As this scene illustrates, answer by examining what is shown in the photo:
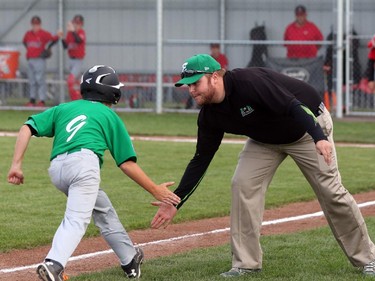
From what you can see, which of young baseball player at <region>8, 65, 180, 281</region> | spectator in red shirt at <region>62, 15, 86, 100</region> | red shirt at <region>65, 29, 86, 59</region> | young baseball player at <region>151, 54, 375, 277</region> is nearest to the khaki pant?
young baseball player at <region>151, 54, 375, 277</region>

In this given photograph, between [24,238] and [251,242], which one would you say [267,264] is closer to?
[251,242]

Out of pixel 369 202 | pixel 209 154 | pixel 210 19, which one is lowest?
pixel 369 202

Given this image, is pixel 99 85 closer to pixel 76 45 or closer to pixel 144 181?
pixel 144 181

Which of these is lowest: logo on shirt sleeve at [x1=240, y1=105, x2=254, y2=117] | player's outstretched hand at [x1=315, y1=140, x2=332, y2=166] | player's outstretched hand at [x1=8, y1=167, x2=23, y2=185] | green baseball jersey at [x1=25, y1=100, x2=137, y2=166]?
player's outstretched hand at [x1=8, y1=167, x2=23, y2=185]

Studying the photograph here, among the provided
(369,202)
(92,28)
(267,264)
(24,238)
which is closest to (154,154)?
(369,202)

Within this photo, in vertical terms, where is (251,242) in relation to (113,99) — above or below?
below

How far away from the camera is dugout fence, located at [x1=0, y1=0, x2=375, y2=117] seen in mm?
22766

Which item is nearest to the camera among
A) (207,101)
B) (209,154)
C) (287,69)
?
(207,101)

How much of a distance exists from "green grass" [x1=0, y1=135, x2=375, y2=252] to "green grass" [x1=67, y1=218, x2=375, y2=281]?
1.50 m

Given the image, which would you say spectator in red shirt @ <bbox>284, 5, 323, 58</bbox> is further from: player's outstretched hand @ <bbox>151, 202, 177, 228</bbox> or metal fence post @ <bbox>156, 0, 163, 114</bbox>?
player's outstretched hand @ <bbox>151, 202, 177, 228</bbox>

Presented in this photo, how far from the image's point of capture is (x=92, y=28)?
25.4 meters

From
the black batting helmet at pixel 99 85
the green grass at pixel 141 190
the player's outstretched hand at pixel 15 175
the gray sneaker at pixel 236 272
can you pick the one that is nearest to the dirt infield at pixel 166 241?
the green grass at pixel 141 190

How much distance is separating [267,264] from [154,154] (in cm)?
822

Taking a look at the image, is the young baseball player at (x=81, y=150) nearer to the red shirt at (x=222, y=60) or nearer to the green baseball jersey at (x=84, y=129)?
the green baseball jersey at (x=84, y=129)
